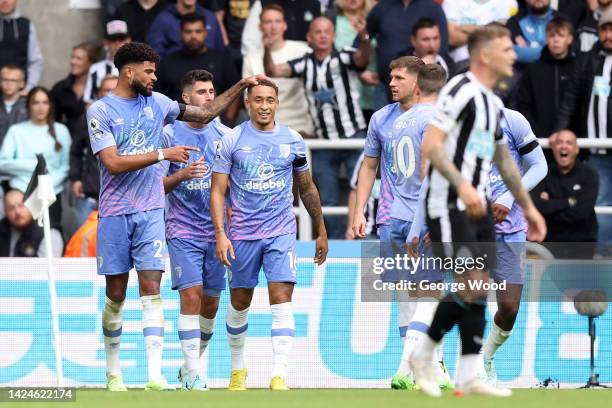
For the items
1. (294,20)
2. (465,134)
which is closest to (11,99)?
(294,20)

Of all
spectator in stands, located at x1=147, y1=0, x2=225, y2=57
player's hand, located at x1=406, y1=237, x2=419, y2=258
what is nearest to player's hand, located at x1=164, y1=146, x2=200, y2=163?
player's hand, located at x1=406, y1=237, x2=419, y2=258

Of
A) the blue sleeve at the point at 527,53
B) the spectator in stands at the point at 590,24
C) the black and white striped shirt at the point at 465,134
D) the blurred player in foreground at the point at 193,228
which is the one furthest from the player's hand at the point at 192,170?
the spectator in stands at the point at 590,24

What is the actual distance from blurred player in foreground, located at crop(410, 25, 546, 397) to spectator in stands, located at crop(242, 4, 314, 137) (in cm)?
731

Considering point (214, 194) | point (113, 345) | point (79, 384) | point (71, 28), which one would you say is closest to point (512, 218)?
point (214, 194)

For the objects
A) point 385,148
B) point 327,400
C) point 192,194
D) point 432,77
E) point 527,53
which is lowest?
point 327,400

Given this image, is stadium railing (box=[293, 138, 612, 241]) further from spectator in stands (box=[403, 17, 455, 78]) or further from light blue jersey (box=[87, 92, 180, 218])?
light blue jersey (box=[87, 92, 180, 218])

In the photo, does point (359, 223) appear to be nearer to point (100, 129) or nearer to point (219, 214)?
point (219, 214)

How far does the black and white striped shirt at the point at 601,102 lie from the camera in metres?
16.5

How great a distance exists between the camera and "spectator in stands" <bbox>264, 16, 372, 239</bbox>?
16.8m

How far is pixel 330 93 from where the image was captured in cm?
1694

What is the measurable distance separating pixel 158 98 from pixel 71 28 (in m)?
6.78

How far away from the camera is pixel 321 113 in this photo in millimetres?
17031

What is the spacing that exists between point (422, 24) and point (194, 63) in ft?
8.53

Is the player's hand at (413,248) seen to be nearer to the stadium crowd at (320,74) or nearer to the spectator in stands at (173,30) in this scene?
the stadium crowd at (320,74)
